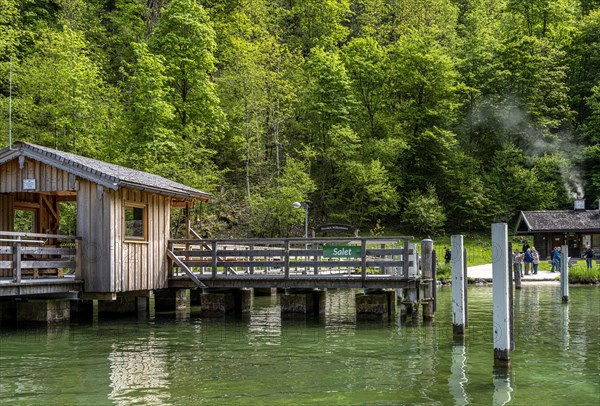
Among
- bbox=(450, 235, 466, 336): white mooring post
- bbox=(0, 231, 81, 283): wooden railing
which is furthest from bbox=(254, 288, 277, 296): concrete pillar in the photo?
bbox=(450, 235, 466, 336): white mooring post

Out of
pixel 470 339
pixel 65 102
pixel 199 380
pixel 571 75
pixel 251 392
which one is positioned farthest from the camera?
pixel 571 75

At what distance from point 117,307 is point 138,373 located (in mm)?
11108

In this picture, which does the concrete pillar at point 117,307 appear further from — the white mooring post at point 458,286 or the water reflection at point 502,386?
the water reflection at point 502,386

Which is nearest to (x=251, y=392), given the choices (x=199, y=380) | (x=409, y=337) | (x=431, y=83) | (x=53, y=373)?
(x=199, y=380)

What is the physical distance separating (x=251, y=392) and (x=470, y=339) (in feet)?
26.7

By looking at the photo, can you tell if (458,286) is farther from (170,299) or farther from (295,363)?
(170,299)

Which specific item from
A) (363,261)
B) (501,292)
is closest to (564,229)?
(363,261)

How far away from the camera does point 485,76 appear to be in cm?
6456

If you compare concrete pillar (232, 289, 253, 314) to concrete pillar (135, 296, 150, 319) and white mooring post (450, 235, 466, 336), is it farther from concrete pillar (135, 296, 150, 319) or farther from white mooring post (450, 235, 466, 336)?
white mooring post (450, 235, 466, 336)

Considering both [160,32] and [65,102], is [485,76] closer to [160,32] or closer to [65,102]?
[160,32]

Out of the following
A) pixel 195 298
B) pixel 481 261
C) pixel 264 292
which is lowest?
pixel 264 292

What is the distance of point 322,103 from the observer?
59469 millimetres

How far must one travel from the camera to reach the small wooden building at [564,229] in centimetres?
5191

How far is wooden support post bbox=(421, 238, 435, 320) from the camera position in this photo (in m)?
22.2
